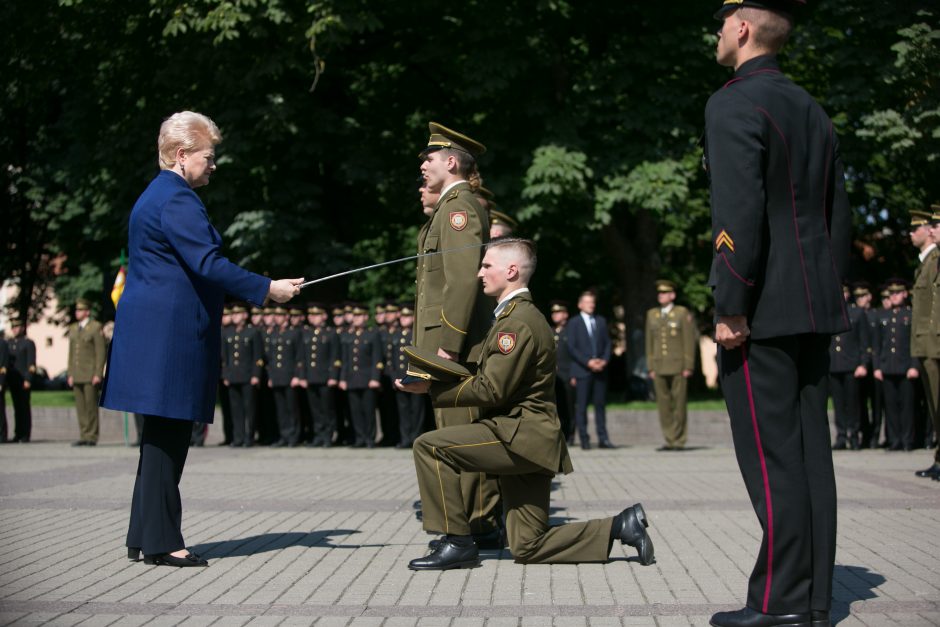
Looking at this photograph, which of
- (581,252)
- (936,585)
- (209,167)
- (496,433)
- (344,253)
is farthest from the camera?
(581,252)

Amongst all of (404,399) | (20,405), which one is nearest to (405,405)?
(404,399)

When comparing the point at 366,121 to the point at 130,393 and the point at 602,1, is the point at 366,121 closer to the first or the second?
the point at 602,1

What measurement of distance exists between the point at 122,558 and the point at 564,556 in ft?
8.24

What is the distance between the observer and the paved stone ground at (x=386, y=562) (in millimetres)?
5438

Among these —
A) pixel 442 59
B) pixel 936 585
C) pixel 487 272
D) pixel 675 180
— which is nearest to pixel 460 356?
pixel 487 272

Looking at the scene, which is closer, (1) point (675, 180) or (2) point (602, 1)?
(1) point (675, 180)

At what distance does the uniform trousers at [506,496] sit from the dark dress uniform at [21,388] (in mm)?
15887

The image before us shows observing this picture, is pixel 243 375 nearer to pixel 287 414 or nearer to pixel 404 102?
pixel 287 414

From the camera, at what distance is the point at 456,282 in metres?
7.14

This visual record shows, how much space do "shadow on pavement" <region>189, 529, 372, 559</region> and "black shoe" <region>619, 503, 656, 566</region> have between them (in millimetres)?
1728

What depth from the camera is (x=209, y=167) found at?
7.26 m

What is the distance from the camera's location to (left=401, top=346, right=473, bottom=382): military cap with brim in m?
6.52

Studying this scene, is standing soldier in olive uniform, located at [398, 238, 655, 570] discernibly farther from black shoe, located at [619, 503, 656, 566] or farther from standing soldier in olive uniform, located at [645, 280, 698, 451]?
standing soldier in olive uniform, located at [645, 280, 698, 451]

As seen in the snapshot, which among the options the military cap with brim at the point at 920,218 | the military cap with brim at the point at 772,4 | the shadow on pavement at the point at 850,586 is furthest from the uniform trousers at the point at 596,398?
the military cap with brim at the point at 772,4
